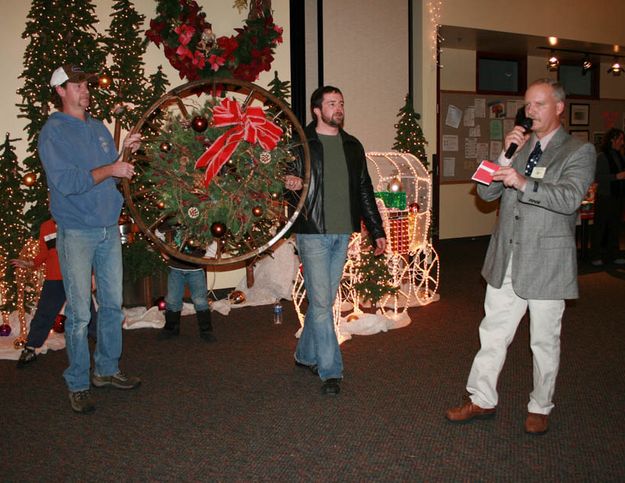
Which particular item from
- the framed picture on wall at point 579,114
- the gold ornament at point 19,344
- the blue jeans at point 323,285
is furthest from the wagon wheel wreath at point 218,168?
the framed picture on wall at point 579,114

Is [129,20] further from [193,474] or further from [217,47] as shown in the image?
[193,474]

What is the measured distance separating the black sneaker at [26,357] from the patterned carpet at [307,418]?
0.26 ft

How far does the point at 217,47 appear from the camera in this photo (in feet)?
19.8

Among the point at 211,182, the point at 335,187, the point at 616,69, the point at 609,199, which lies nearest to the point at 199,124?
the point at 211,182

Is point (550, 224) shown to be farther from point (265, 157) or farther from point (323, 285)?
point (265, 157)

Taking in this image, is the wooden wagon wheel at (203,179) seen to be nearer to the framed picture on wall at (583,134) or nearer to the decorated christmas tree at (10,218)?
the decorated christmas tree at (10,218)

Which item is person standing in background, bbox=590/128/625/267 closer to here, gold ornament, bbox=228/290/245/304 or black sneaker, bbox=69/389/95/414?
gold ornament, bbox=228/290/245/304

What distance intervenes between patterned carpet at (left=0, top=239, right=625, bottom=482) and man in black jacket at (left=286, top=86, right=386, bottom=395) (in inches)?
13.2

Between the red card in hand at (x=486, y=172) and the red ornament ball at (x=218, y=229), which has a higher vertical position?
the red card in hand at (x=486, y=172)

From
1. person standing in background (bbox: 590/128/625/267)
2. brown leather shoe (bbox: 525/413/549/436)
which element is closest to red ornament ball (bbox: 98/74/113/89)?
brown leather shoe (bbox: 525/413/549/436)

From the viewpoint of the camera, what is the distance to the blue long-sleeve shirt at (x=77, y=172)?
3.35 m

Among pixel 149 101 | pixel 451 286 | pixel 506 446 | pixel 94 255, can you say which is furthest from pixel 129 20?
pixel 506 446

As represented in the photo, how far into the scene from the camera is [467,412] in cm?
330

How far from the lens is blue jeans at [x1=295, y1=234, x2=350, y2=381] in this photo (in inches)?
146
